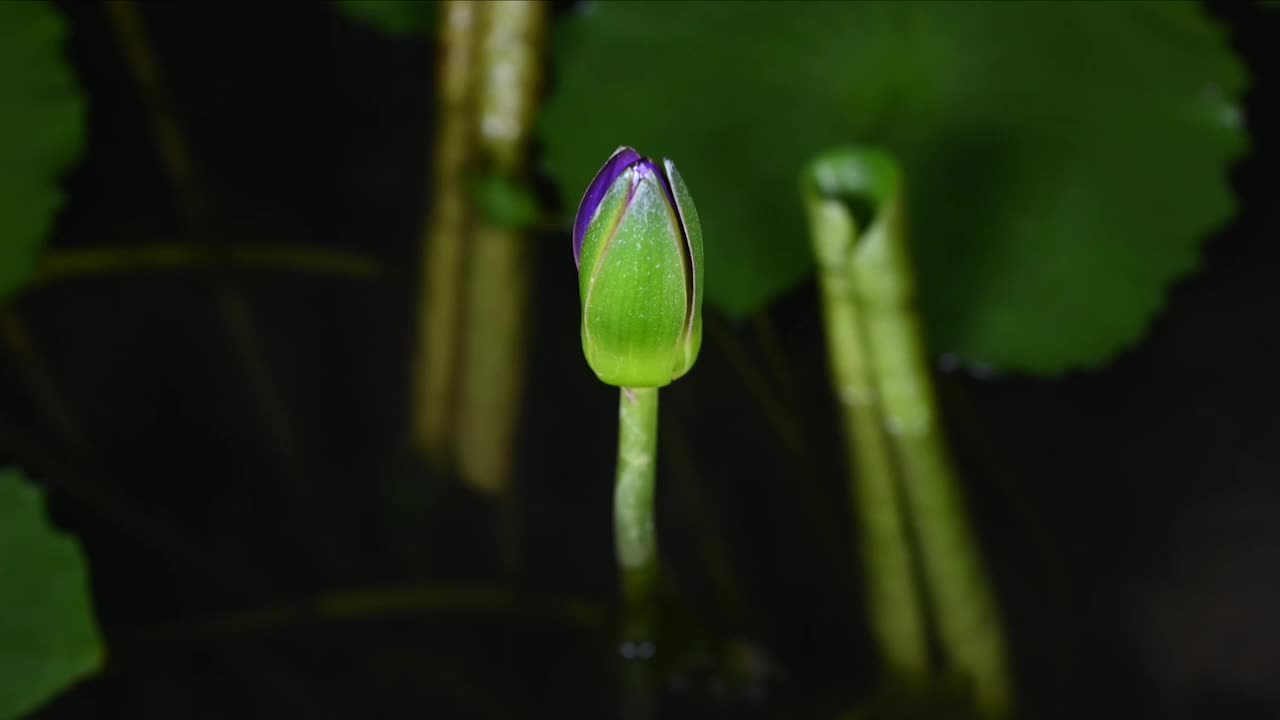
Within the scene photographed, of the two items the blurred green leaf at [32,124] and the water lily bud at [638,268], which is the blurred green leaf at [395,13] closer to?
the blurred green leaf at [32,124]

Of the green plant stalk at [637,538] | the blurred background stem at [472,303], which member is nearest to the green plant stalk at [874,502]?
the green plant stalk at [637,538]

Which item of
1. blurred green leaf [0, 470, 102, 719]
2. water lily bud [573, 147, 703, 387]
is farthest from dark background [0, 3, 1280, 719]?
water lily bud [573, 147, 703, 387]

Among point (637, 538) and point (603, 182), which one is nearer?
point (603, 182)

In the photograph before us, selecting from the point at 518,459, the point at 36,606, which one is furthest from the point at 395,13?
the point at 36,606

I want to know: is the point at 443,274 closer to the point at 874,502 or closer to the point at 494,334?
the point at 494,334

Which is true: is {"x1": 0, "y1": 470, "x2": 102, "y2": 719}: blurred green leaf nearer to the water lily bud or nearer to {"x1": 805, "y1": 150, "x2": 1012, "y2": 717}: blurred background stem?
the water lily bud

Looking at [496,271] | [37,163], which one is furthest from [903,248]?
[37,163]
